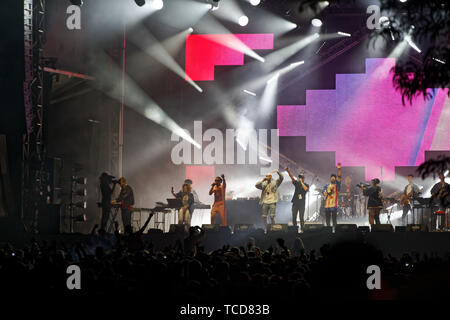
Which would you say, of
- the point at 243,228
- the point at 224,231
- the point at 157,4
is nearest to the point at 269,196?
the point at 243,228

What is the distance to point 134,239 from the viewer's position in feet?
33.5

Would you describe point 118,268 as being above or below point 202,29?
below

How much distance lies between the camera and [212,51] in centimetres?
2181

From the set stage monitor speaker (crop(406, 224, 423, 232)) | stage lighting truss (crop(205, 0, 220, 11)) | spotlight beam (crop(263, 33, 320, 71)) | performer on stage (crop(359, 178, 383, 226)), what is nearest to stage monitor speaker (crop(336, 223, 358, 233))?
stage monitor speaker (crop(406, 224, 423, 232))

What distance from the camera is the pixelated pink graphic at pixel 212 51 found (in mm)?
21406

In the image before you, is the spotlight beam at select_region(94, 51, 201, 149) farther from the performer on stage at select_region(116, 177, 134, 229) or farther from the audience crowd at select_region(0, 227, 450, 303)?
the audience crowd at select_region(0, 227, 450, 303)

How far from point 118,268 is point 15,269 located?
3.56 feet

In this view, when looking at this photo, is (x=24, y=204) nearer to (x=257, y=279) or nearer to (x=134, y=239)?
(x=134, y=239)

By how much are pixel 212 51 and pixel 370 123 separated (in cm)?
591

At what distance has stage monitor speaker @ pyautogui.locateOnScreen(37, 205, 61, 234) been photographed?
14.8 m

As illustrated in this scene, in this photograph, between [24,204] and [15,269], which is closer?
[15,269]

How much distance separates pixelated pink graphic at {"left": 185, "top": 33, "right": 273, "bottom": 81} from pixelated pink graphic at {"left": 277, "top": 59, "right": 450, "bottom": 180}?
92.9 inches

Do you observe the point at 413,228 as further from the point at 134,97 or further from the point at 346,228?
the point at 134,97
